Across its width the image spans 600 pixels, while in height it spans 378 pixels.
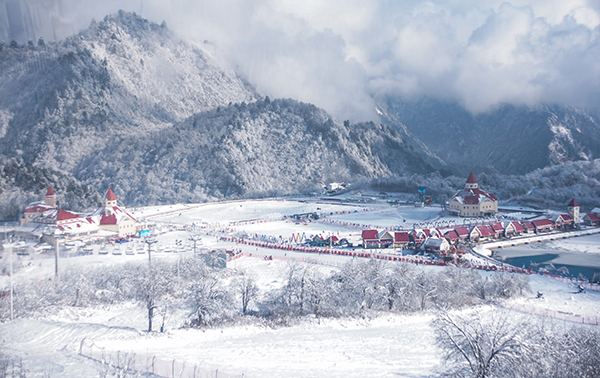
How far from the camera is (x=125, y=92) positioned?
15012cm

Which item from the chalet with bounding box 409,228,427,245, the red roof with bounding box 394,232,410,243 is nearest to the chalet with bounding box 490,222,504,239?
the chalet with bounding box 409,228,427,245

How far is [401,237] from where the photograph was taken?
4600 centimetres

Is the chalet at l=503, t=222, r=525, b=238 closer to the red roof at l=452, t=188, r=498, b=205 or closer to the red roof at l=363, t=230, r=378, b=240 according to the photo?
the red roof at l=452, t=188, r=498, b=205

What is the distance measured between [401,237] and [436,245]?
184 inches

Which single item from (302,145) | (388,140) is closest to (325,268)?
(302,145)

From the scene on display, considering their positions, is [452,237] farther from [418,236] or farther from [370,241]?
[370,241]

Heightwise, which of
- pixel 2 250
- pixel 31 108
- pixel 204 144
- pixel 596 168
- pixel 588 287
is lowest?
pixel 588 287

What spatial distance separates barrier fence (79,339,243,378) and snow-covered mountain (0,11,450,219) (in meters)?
83.6

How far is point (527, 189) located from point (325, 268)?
77.3m

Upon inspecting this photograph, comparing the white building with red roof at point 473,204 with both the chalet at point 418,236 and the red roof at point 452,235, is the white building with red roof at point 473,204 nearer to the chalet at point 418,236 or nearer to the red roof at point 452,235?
the red roof at point 452,235

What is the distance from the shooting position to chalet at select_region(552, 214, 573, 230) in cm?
5756

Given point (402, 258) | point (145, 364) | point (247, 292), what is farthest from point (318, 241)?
point (145, 364)

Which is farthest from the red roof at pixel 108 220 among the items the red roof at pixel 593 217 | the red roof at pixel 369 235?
the red roof at pixel 593 217

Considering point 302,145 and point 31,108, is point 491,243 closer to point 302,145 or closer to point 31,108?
point 302,145
